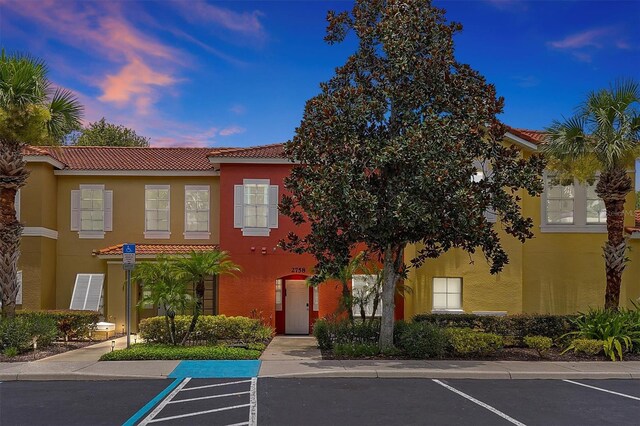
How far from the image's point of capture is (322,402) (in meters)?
9.98

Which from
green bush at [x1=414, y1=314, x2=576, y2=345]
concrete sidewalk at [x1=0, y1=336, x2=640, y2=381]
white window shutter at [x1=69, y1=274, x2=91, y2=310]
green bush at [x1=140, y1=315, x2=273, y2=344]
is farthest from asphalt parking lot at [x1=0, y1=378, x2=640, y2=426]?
white window shutter at [x1=69, y1=274, x2=91, y2=310]

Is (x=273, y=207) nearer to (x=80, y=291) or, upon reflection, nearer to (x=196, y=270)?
(x=196, y=270)

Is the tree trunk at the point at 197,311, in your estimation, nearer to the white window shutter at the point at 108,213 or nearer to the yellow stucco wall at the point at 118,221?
the yellow stucco wall at the point at 118,221

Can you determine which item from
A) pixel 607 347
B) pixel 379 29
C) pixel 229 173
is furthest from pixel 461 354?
pixel 229 173

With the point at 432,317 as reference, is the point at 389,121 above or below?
above

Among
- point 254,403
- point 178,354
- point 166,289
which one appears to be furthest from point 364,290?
point 254,403

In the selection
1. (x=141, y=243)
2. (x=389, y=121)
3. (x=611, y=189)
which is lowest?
(x=141, y=243)

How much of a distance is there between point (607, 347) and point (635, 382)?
238 cm

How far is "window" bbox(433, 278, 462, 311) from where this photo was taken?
19234 mm

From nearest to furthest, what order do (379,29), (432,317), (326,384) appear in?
(326,384) < (379,29) < (432,317)

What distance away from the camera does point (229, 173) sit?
68.4ft

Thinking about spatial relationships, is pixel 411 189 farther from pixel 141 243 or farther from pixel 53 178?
pixel 53 178

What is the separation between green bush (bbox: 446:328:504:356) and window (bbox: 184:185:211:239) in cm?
1075

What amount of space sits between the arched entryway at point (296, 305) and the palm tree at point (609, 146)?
9656 mm
